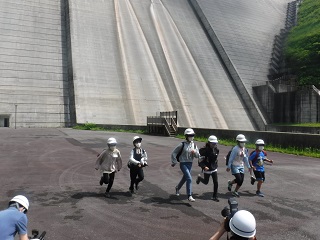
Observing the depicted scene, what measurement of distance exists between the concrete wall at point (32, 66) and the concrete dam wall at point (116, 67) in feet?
0.34

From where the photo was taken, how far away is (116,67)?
3781cm

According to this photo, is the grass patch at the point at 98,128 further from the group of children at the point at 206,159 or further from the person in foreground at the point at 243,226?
the person in foreground at the point at 243,226

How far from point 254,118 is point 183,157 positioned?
35040mm

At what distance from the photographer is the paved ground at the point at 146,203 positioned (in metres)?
5.63

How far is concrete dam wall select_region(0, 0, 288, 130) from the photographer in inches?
1340

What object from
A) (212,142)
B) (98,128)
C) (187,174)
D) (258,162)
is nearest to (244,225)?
(187,174)

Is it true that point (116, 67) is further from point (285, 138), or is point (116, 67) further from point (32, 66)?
point (285, 138)

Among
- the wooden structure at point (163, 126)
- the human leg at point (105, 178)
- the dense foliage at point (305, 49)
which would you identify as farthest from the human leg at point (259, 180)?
the dense foliage at point (305, 49)

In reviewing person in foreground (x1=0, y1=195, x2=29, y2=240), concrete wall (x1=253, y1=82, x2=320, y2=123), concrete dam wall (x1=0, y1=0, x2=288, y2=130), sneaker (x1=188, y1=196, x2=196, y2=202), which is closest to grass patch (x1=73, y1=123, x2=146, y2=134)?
concrete dam wall (x1=0, y1=0, x2=288, y2=130)

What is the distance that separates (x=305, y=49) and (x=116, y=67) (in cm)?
2870

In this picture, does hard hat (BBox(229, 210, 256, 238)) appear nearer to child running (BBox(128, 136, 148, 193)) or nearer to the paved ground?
the paved ground

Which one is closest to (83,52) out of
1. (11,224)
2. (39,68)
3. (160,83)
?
(39,68)

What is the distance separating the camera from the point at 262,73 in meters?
46.9

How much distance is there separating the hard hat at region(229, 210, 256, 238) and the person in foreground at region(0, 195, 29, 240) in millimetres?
2380
